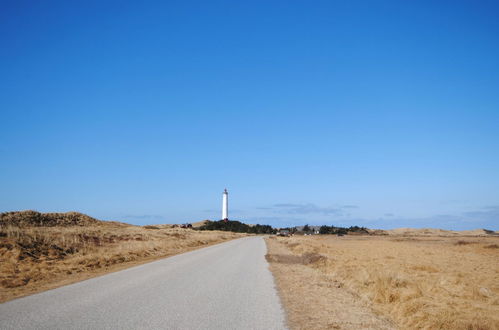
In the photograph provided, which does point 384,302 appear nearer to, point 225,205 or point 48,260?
point 48,260

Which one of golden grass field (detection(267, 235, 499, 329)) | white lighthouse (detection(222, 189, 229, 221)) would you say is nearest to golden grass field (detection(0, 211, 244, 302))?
golden grass field (detection(267, 235, 499, 329))

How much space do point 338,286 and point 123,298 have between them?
318 inches

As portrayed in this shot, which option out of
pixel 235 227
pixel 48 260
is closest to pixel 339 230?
pixel 235 227

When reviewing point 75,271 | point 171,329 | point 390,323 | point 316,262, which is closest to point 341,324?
point 390,323

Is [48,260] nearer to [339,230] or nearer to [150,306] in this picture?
[150,306]

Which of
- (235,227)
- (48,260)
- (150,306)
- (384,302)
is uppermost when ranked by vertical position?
(235,227)

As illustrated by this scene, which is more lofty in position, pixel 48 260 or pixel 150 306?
pixel 48 260

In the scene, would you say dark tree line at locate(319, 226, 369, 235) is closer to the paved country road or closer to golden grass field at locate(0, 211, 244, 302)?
golden grass field at locate(0, 211, 244, 302)

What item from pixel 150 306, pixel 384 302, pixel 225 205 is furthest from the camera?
pixel 225 205

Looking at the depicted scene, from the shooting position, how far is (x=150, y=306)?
9.12m

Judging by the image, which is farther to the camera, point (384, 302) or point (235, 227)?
point (235, 227)

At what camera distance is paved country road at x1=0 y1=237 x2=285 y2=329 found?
753 centimetres

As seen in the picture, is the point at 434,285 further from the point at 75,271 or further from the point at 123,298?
the point at 75,271

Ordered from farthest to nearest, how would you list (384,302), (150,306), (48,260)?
(48,260) → (384,302) → (150,306)
